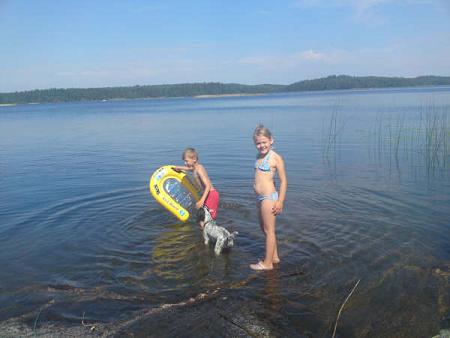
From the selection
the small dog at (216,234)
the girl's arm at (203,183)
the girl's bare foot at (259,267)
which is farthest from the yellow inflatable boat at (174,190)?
the girl's bare foot at (259,267)

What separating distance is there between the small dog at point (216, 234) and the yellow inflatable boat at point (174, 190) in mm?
1216

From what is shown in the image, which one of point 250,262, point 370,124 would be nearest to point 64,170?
point 250,262

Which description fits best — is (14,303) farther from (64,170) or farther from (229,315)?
(64,170)

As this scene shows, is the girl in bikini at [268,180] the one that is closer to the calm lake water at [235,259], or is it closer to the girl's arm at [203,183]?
the calm lake water at [235,259]

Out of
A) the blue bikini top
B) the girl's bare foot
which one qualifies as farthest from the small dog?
the blue bikini top

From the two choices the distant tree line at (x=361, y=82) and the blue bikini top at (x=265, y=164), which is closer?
the blue bikini top at (x=265, y=164)

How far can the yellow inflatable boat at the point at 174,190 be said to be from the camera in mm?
8438

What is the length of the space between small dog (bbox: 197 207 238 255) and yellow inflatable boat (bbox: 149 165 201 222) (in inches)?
47.9

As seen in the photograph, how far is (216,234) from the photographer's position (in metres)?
6.85

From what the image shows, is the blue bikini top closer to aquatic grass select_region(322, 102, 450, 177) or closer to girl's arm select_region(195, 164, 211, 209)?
girl's arm select_region(195, 164, 211, 209)

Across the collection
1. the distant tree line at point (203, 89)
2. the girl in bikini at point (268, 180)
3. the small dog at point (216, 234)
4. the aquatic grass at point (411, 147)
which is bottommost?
the small dog at point (216, 234)

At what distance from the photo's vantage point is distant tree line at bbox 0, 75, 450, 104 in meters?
143

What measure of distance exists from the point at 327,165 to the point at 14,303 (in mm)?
11429

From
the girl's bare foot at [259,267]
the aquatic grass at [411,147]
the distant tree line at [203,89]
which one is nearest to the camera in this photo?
the girl's bare foot at [259,267]
